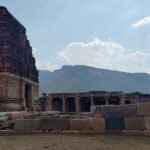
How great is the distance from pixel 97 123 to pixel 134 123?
148cm

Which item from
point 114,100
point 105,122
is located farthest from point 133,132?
point 114,100

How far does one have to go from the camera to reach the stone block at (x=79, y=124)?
38.5ft

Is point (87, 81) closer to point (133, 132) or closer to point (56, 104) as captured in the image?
point (56, 104)

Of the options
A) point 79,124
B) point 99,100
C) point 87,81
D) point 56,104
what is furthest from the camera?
point 87,81

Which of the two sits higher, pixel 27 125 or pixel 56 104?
pixel 56 104

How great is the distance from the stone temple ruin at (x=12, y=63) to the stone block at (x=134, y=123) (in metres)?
13.2

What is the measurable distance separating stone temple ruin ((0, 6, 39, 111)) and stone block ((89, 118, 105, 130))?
39.6 feet

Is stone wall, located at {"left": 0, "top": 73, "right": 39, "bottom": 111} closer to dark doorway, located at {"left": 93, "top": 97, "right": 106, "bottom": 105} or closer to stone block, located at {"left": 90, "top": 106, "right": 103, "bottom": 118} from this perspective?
stone block, located at {"left": 90, "top": 106, "right": 103, "bottom": 118}

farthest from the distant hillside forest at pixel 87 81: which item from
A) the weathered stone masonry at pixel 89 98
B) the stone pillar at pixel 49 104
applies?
the stone pillar at pixel 49 104

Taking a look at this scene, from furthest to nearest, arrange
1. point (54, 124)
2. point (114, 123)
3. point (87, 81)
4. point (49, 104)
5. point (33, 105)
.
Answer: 1. point (87, 81)
2. point (49, 104)
3. point (33, 105)
4. point (54, 124)
5. point (114, 123)

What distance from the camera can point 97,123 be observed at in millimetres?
11625

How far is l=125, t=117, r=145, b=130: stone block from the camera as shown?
1099 cm

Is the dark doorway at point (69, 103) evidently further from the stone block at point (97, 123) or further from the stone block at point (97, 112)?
the stone block at point (97, 123)

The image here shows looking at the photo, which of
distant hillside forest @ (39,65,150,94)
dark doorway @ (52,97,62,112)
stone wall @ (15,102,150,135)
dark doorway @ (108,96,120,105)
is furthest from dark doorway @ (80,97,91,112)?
distant hillside forest @ (39,65,150,94)
